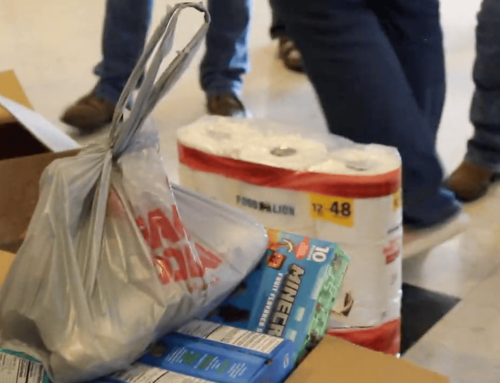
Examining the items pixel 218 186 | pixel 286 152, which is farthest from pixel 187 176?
pixel 286 152

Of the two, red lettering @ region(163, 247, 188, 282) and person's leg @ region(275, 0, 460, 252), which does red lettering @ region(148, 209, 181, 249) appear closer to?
red lettering @ region(163, 247, 188, 282)

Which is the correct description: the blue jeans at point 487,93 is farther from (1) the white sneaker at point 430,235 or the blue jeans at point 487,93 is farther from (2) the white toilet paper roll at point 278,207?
(2) the white toilet paper roll at point 278,207

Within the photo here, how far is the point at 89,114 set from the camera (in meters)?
1.65

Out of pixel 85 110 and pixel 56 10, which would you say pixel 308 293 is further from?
pixel 56 10

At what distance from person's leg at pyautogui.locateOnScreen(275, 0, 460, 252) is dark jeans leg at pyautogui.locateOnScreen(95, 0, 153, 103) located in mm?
804

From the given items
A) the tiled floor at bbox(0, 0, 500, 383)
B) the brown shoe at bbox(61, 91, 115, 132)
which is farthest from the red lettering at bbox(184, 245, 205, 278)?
the brown shoe at bbox(61, 91, 115, 132)

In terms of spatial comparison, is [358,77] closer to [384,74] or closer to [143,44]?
[384,74]

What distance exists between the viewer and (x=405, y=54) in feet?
3.61

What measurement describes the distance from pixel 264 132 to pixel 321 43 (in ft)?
0.52

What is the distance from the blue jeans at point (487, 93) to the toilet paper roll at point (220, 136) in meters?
0.59

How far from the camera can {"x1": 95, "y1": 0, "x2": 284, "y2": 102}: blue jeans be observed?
1636 millimetres

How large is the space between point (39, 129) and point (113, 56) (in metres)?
0.72

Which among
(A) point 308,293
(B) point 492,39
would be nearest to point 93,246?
(A) point 308,293

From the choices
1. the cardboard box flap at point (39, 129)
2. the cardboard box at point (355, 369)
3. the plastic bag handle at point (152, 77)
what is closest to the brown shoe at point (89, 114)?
the cardboard box flap at point (39, 129)
